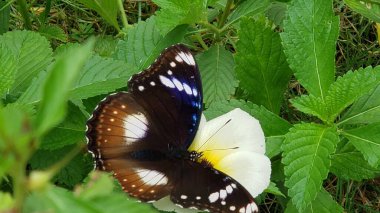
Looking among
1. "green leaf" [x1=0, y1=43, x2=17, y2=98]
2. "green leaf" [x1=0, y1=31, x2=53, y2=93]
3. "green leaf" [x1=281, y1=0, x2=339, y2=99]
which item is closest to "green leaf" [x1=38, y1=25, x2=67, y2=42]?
"green leaf" [x1=0, y1=31, x2=53, y2=93]

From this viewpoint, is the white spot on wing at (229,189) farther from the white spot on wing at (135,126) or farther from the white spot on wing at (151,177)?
the white spot on wing at (135,126)

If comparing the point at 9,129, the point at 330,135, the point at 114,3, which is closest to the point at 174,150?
the point at 330,135

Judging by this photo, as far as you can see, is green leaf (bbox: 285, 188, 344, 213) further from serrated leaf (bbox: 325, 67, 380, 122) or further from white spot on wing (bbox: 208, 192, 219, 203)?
white spot on wing (bbox: 208, 192, 219, 203)

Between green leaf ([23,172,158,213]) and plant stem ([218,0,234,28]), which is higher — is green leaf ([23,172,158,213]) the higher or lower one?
the higher one

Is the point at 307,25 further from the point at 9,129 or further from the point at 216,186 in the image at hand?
the point at 9,129

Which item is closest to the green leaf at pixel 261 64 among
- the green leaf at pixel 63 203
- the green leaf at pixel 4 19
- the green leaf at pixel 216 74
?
the green leaf at pixel 216 74
